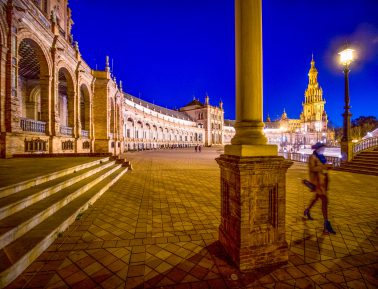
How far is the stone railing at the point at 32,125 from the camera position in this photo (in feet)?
35.4

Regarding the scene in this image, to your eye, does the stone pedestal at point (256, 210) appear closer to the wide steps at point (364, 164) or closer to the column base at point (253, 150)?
the column base at point (253, 150)

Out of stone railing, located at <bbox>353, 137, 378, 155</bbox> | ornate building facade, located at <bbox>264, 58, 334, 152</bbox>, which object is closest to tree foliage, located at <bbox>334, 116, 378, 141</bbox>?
ornate building facade, located at <bbox>264, 58, 334, 152</bbox>

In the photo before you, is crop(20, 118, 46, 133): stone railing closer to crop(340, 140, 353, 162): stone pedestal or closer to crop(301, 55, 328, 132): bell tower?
crop(340, 140, 353, 162): stone pedestal

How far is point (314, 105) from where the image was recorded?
77938 millimetres

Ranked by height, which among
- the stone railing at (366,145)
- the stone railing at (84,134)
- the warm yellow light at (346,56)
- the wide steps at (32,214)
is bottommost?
the wide steps at (32,214)

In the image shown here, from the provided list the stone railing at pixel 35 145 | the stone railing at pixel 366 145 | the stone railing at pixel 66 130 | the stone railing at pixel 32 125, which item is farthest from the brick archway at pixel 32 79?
the stone railing at pixel 366 145

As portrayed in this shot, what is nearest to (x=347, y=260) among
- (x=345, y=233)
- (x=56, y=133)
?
(x=345, y=233)

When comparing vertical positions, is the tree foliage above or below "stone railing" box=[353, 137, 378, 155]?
above

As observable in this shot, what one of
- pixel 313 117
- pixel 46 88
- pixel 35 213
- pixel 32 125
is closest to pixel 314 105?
pixel 313 117

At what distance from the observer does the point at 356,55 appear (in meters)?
12.6

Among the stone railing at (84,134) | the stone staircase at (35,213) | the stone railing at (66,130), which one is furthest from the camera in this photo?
the stone railing at (84,134)

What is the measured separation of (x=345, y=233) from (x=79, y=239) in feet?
16.6

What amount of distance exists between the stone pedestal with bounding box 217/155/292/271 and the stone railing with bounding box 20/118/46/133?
1247cm

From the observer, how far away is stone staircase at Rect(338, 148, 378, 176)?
11.6 metres
